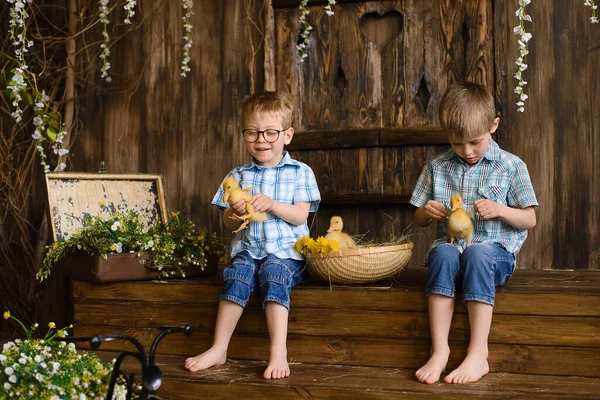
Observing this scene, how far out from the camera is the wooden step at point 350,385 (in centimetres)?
232

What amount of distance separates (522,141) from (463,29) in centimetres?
68

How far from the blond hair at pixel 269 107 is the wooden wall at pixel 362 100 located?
2.73 feet

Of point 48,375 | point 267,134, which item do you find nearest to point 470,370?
point 267,134

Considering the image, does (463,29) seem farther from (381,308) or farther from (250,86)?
(381,308)

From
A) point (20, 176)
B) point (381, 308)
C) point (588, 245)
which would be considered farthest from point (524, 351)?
point (20, 176)

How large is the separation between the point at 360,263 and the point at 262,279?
40 centimetres

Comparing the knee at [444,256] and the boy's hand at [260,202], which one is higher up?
the boy's hand at [260,202]

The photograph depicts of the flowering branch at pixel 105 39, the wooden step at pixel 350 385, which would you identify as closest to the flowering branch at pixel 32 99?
the flowering branch at pixel 105 39

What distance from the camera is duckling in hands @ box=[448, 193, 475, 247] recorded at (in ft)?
8.81

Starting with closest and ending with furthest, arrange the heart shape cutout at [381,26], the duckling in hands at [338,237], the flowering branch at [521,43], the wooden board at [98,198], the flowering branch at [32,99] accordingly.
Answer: the duckling in hands at [338,237] < the flowering branch at [521,43] < the wooden board at [98,198] < the flowering branch at [32,99] < the heart shape cutout at [381,26]

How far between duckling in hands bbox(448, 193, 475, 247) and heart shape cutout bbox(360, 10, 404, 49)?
137cm

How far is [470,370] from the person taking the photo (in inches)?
96.7

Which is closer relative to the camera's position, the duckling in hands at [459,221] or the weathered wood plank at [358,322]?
the weathered wood plank at [358,322]

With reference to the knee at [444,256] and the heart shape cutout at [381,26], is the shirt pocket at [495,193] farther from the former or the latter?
the heart shape cutout at [381,26]
